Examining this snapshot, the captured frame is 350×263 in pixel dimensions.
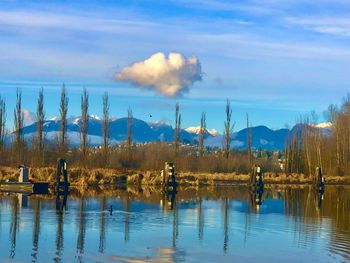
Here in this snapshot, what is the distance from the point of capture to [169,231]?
2227 centimetres

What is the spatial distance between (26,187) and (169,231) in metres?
20.6

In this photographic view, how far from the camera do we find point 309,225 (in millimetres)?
25406

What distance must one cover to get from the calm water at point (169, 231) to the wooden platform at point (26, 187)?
18.2ft

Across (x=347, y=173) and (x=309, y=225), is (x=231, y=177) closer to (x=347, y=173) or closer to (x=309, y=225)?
(x=347, y=173)

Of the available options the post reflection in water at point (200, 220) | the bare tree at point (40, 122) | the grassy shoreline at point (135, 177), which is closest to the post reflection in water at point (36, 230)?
the post reflection in water at point (200, 220)

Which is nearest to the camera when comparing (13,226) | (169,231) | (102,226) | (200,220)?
(13,226)

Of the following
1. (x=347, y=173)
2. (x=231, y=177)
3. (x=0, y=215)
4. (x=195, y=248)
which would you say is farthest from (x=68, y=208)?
(x=347, y=173)

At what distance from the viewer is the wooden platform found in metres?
40.6

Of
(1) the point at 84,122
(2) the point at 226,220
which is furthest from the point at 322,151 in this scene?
(2) the point at 226,220

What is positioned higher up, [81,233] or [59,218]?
[59,218]

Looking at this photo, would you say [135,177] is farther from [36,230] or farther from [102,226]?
[36,230]

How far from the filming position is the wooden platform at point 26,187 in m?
40.6

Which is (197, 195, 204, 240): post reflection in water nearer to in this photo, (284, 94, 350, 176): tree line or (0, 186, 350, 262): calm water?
(0, 186, 350, 262): calm water

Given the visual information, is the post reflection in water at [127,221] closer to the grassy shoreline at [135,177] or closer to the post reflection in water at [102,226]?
the post reflection in water at [102,226]
